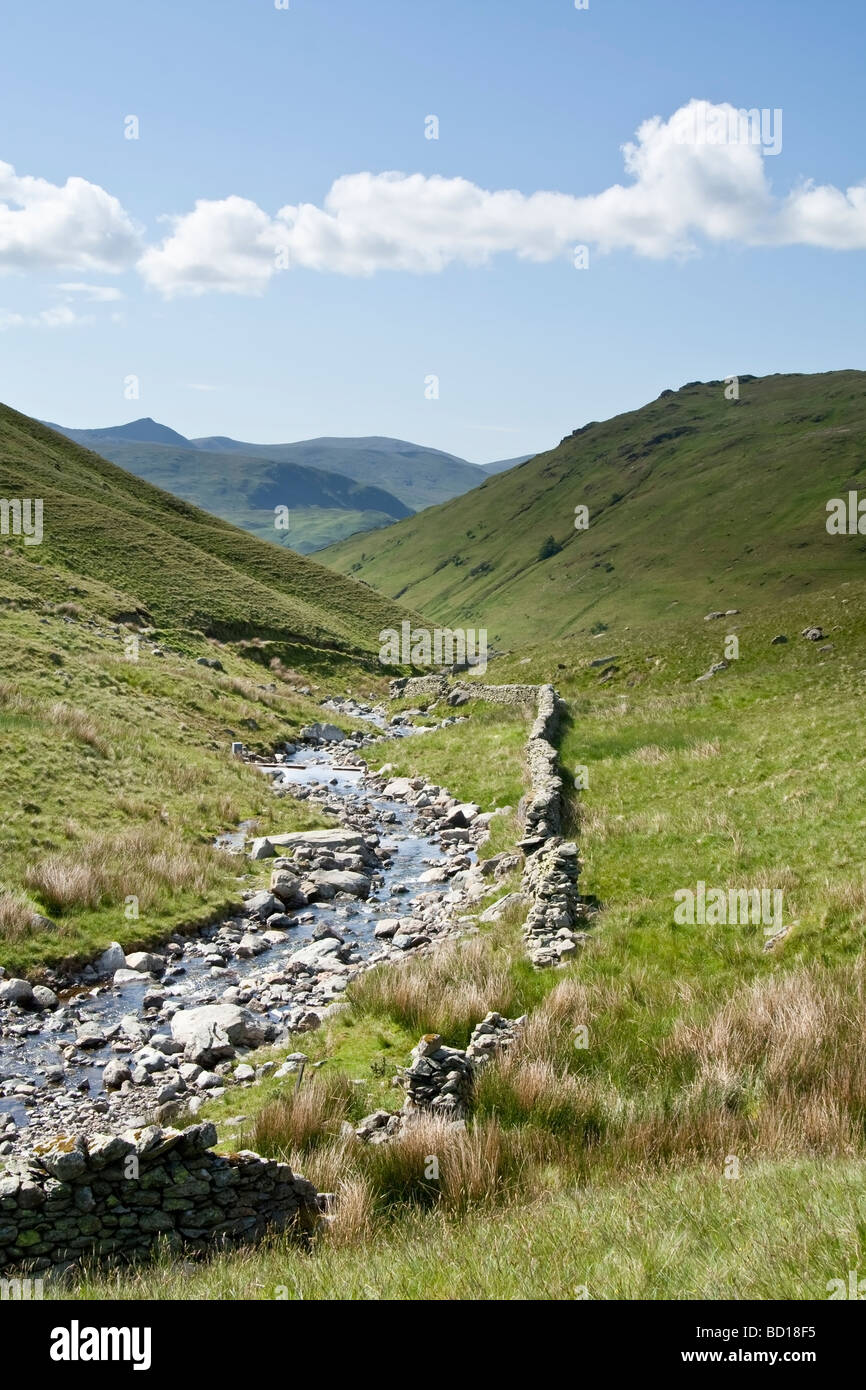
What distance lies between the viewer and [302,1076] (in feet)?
34.4

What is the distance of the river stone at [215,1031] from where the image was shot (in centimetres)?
1225

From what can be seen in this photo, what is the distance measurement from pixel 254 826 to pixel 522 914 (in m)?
9.94

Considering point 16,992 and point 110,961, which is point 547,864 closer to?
point 110,961

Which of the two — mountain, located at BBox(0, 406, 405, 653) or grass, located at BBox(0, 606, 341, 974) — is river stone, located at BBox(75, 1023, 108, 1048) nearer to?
grass, located at BBox(0, 606, 341, 974)

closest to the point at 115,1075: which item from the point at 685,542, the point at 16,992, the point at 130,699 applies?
the point at 16,992

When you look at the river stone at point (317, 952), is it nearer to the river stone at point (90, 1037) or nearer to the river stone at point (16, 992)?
the river stone at point (90, 1037)

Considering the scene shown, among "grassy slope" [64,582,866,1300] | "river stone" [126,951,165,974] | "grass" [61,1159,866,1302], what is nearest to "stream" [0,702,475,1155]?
"river stone" [126,951,165,974]

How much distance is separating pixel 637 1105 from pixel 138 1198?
184 inches

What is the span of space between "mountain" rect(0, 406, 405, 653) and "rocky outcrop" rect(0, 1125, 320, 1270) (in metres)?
36.1

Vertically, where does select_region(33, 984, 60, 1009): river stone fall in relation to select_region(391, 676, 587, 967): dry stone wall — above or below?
below

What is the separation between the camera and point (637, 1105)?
896cm

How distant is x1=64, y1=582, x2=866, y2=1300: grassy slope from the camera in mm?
6254

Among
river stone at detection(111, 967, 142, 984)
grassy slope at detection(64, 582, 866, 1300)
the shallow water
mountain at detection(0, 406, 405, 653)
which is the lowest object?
the shallow water

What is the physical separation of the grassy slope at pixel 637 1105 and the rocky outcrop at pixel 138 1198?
1.67 feet
